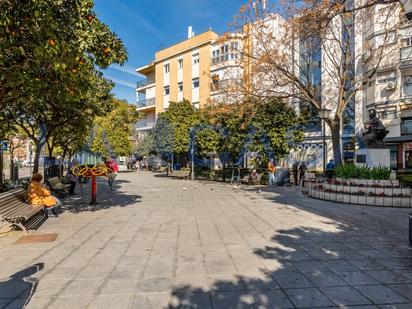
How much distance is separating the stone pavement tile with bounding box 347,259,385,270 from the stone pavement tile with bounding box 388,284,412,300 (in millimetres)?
618

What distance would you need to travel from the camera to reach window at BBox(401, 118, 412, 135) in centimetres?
2506

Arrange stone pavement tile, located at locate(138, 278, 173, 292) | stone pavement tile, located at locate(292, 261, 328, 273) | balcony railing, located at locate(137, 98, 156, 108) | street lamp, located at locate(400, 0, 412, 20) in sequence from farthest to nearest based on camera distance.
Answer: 1. balcony railing, located at locate(137, 98, 156, 108)
2. street lamp, located at locate(400, 0, 412, 20)
3. stone pavement tile, located at locate(292, 261, 328, 273)
4. stone pavement tile, located at locate(138, 278, 173, 292)

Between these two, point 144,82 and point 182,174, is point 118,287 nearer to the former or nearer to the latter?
point 182,174

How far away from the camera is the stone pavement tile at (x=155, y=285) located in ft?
12.8

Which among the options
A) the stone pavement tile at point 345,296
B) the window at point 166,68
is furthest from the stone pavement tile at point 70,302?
the window at point 166,68

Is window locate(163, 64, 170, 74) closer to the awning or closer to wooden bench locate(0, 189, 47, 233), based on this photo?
the awning

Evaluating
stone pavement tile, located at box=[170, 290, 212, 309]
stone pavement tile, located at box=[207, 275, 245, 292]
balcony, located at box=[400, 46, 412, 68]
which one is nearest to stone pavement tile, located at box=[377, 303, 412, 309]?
stone pavement tile, located at box=[207, 275, 245, 292]

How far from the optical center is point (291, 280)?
4.18 meters

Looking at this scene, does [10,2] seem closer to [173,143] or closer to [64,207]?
[64,207]

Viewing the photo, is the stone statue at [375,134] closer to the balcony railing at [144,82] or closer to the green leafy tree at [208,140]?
the green leafy tree at [208,140]

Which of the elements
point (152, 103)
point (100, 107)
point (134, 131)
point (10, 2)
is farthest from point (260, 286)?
point (134, 131)

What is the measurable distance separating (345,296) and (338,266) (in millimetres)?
1077

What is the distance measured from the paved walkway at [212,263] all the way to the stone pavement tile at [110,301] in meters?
0.01

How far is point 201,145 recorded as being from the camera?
23.6 metres
